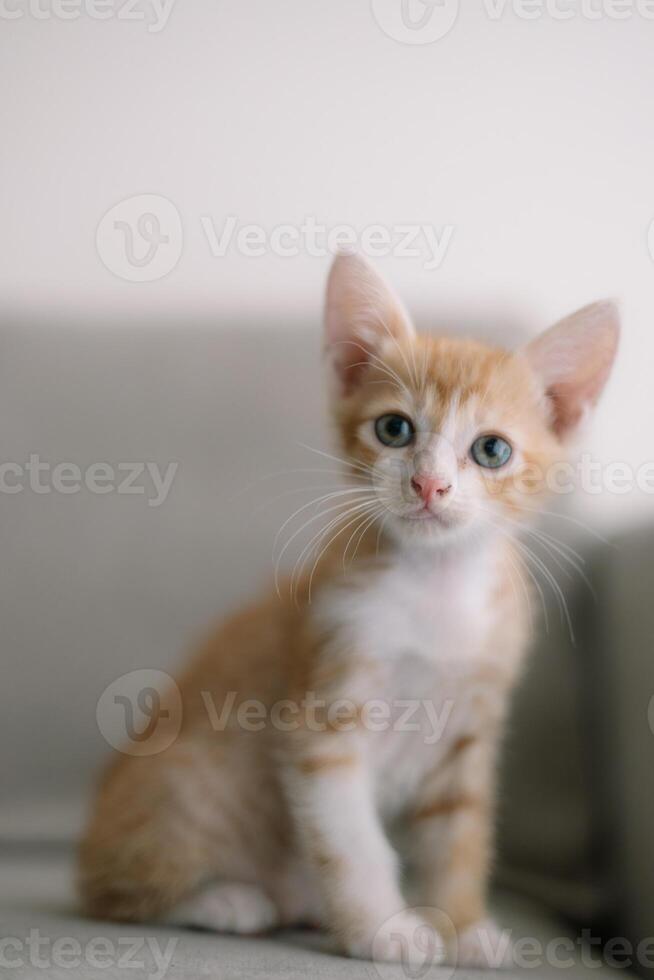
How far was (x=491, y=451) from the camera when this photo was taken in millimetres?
1221

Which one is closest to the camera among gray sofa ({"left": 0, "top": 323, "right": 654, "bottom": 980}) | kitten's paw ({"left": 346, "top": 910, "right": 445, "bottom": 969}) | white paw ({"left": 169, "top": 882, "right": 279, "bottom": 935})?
kitten's paw ({"left": 346, "top": 910, "right": 445, "bottom": 969})

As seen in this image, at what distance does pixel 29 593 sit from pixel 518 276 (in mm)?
1027

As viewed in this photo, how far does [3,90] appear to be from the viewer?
5.76 feet

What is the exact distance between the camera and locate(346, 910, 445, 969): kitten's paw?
1098 millimetres

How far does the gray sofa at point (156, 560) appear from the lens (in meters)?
1.65

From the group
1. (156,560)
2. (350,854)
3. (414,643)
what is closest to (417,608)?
(414,643)

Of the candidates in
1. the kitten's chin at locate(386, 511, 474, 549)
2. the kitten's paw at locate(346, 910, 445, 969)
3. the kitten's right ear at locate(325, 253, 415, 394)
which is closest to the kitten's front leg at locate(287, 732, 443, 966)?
the kitten's paw at locate(346, 910, 445, 969)

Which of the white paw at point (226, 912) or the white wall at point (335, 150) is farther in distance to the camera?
the white wall at point (335, 150)

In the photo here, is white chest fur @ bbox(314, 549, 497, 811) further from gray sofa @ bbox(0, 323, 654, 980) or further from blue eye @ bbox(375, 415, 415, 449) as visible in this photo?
gray sofa @ bbox(0, 323, 654, 980)

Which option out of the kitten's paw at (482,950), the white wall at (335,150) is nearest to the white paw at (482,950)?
the kitten's paw at (482,950)

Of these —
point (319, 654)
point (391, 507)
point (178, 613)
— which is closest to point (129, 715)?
point (178, 613)

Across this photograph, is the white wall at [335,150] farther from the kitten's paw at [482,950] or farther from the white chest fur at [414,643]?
the kitten's paw at [482,950]

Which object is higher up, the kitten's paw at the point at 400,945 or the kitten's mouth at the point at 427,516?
the kitten's mouth at the point at 427,516

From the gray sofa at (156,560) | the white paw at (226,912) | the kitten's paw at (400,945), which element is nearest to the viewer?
the kitten's paw at (400,945)
